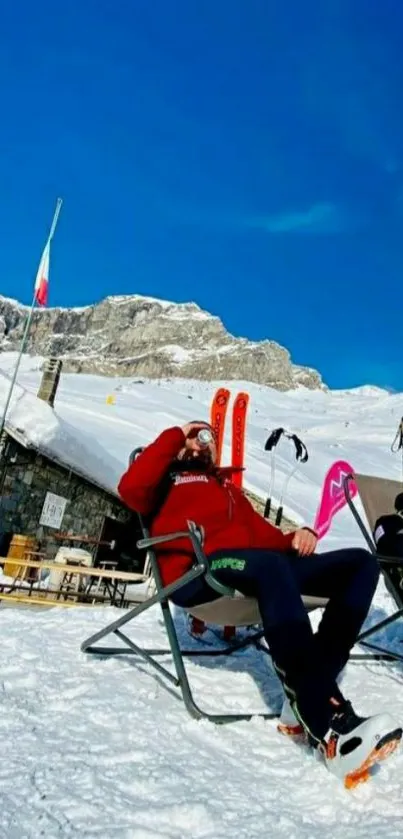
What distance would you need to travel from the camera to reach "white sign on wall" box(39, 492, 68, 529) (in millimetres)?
12359

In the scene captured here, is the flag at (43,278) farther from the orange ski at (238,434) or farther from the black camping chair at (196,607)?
the black camping chair at (196,607)

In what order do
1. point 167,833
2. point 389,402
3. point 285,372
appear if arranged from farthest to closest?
point 285,372 < point 389,402 < point 167,833

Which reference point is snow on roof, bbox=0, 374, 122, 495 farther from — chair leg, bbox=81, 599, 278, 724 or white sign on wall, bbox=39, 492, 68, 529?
chair leg, bbox=81, 599, 278, 724

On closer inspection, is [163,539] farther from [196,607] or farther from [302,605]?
[302,605]

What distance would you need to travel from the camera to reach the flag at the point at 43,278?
13.3 m

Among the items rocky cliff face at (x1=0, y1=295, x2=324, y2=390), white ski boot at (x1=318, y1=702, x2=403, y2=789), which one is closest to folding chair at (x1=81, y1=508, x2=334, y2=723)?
white ski boot at (x1=318, y1=702, x2=403, y2=789)

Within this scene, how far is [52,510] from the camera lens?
41.2ft

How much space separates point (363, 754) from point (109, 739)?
0.79m

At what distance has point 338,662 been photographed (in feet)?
6.57

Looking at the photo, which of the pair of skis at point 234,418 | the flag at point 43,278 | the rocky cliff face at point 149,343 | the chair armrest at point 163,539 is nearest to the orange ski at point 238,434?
the pair of skis at point 234,418

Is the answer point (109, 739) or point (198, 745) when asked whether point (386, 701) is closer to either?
point (198, 745)

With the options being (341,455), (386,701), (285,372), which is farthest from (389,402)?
(386,701)

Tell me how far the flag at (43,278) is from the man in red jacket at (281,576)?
1113cm

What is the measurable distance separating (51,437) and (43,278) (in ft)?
11.7
